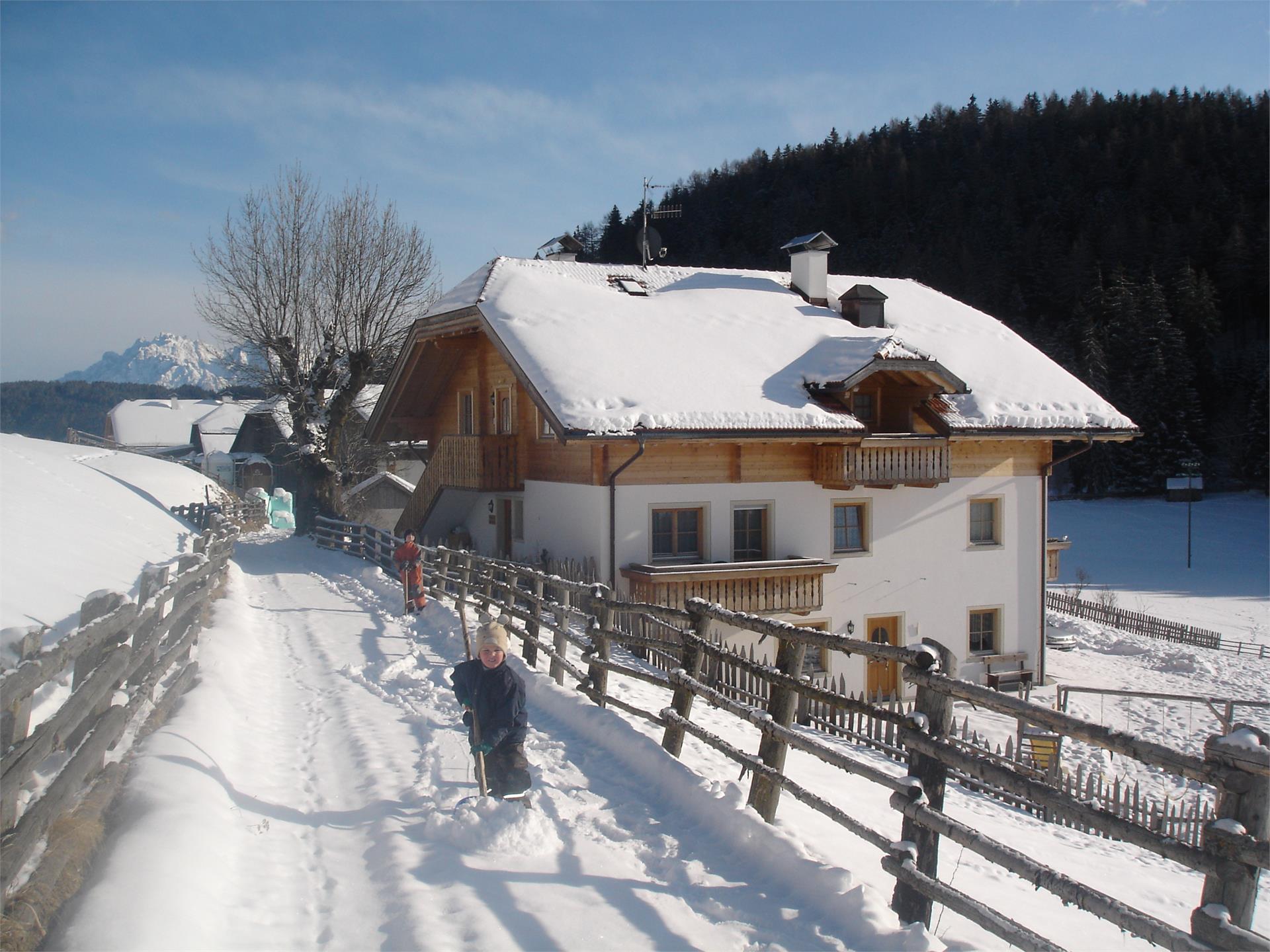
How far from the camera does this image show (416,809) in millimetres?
6098

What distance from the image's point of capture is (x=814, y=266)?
80.4 ft

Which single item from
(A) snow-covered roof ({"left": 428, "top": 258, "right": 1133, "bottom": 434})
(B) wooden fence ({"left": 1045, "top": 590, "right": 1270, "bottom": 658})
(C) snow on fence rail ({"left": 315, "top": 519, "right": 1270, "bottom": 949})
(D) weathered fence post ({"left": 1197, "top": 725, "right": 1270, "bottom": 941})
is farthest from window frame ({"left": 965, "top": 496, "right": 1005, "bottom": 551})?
(D) weathered fence post ({"left": 1197, "top": 725, "right": 1270, "bottom": 941})

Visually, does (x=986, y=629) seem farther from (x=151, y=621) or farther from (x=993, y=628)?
(x=151, y=621)

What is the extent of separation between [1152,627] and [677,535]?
20418 mm

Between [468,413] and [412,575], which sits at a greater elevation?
[468,413]

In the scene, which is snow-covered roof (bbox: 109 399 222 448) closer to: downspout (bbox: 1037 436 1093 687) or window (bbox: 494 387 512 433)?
window (bbox: 494 387 512 433)

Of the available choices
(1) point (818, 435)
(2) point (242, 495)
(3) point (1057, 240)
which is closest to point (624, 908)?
(1) point (818, 435)

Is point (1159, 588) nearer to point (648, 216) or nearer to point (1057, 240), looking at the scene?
point (648, 216)

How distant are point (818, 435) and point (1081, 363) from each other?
5927 centimetres

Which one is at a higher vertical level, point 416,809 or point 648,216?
point 648,216

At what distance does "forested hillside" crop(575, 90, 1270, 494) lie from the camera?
65.8m

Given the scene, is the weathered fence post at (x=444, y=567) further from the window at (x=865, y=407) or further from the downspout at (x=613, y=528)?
the window at (x=865, y=407)

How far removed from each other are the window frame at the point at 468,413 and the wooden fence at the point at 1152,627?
18.2 meters

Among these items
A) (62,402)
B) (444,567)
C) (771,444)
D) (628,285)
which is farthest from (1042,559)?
(62,402)
